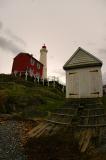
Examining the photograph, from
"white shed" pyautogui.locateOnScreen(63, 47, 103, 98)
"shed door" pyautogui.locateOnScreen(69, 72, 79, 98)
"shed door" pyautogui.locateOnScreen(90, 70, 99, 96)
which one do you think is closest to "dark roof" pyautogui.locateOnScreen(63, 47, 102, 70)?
"white shed" pyautogui.locateOnScreen(63, 47, 103, 98)

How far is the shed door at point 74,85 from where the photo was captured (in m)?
22.0

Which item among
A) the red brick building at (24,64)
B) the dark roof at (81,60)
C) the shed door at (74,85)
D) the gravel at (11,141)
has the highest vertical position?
the red brick building at (24,64)

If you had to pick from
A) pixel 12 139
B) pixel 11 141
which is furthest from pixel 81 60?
pixel 11 141

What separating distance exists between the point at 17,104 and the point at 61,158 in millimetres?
12722

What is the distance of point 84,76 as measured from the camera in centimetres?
2188

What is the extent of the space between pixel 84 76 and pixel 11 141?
11.0 meters

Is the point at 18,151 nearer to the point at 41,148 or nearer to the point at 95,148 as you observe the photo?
the point at 41,148

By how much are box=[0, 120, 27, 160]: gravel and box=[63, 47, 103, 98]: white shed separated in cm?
697

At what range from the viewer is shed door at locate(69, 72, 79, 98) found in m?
22.0

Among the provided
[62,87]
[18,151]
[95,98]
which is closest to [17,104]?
[95,98]

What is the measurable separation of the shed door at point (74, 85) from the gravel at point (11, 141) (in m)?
6.68

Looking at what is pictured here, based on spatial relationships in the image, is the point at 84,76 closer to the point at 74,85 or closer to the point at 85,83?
the point at 85,83

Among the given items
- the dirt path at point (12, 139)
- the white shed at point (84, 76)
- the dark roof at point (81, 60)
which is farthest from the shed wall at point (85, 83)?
the dirt path at point (12, 139)

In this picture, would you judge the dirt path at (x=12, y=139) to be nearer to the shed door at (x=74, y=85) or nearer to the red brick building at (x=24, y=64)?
the shed door at (x=74, y=85)
